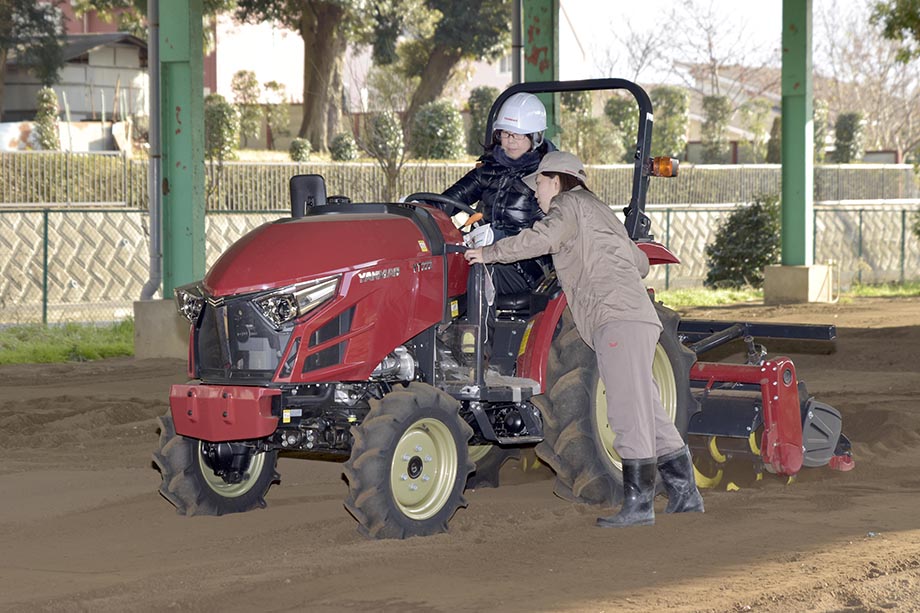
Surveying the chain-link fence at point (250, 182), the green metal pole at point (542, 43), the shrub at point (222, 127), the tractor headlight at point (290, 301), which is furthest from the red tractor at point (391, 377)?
the shrub at point (222, 127)

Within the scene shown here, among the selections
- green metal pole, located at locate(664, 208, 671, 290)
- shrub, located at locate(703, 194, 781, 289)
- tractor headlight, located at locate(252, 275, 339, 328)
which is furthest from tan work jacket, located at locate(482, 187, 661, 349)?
green metal pole, located at locate(664, 208, 671, 290)

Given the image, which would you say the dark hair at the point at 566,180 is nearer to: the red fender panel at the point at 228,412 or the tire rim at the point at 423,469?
the tire rim at the point at 423,469

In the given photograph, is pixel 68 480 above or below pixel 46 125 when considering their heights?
below

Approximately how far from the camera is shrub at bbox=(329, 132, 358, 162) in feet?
109

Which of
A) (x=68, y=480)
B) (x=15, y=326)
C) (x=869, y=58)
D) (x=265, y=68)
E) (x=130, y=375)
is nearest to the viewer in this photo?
(x=68, y=480)

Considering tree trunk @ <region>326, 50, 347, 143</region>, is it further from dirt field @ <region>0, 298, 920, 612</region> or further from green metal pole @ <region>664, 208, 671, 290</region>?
dirt field @ <region>0, 298, 920, 612</region>

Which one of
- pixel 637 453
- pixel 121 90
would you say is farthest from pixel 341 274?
pixel 121 90

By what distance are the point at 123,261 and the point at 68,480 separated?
13292mm

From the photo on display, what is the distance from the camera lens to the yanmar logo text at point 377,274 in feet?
20.2

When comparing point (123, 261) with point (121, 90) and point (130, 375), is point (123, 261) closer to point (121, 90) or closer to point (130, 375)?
point (130, 375)

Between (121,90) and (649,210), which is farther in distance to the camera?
(121,90)

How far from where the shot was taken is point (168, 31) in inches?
558

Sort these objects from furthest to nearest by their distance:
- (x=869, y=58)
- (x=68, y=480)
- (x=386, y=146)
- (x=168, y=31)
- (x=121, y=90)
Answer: (x=869, y=58) < (x=121, y=90) < (x=386, y=146) < (x=168, y=31) < (x=68, y=480)

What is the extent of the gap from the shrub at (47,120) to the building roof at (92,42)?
2215mm
